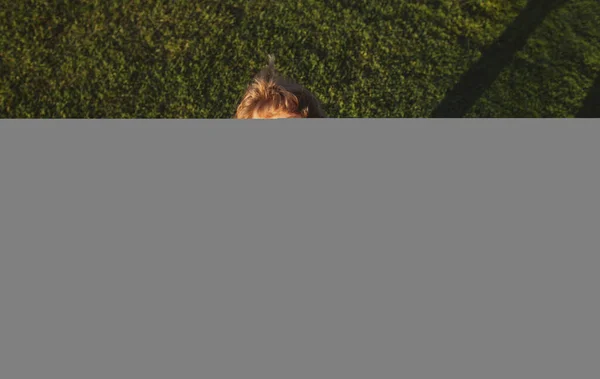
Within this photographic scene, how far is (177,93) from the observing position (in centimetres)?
546

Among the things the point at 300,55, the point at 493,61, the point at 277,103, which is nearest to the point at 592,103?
the point at 493,61

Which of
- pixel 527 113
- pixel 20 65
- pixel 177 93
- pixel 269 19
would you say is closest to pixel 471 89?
pixel 527 113

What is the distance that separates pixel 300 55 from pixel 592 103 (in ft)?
8.25

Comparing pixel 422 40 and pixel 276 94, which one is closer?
pixel 276 94

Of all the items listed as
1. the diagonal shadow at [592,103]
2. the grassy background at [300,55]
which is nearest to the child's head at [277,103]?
the grassy background at [300,55]

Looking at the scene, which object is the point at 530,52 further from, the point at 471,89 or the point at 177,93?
the point at 177,93

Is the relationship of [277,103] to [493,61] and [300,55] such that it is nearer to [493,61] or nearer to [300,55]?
[300,55]

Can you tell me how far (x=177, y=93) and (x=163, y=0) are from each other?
0.87 metres

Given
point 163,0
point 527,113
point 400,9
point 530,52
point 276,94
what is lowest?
point 276,94

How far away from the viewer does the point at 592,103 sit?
17.5 feet

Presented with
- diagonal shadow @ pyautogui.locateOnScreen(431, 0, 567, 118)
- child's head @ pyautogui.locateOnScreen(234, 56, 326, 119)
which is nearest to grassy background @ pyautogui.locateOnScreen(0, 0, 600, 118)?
diagonal shadow @ pyautogui.locateOnScreen(431, 0, 567, 118)

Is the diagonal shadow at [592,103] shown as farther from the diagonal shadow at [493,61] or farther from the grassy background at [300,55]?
the diagonal shadow at [493,61]

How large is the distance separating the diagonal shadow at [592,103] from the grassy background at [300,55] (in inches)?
1.3

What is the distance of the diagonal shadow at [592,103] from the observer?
17.4 ft
